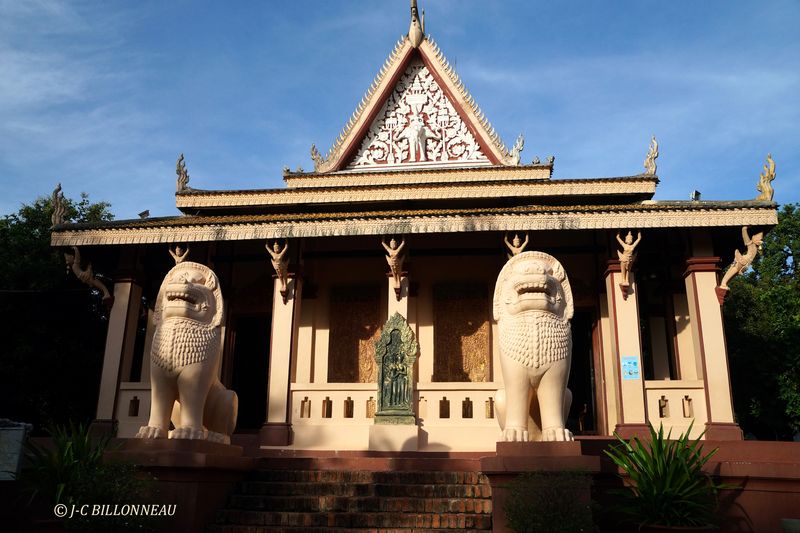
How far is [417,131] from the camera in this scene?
13523 millimetres

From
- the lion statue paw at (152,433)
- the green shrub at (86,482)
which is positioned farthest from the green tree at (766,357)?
the green shrub at (86,482)

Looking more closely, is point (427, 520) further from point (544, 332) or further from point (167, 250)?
point (167, 250)

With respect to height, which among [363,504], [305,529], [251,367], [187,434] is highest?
[251,367]

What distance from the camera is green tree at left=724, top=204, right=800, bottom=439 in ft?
46.1

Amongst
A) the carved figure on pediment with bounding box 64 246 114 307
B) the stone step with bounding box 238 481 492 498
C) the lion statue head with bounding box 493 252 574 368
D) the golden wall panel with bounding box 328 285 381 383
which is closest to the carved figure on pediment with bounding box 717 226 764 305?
the lion statue head with bounding box 493 252 574 368

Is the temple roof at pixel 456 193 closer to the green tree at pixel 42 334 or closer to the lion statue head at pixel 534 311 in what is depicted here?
the green tree at pixel 42 334

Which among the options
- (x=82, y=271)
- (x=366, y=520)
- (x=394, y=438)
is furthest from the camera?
(x=82, y=271)

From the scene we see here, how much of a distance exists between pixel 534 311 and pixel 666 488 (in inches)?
74.2

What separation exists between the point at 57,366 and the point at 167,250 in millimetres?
4612

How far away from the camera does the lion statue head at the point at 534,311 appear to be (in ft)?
20.2

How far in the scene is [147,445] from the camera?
20.1 feet

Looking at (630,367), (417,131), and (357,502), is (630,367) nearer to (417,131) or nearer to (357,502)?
(357,502)

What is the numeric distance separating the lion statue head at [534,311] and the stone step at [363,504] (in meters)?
1.48

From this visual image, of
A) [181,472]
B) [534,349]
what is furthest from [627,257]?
[181,472]
